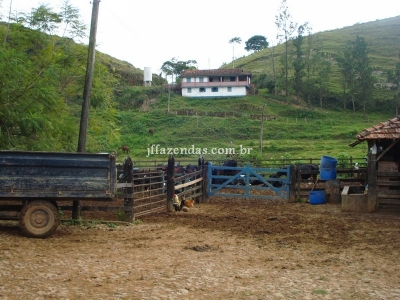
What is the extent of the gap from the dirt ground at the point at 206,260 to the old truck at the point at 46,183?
0.40 metres

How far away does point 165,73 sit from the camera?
98.6m

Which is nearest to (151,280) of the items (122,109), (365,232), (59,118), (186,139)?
(365,232)

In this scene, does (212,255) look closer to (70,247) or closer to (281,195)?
(70,247)

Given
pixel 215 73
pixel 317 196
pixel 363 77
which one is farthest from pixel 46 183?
pixel 215 73

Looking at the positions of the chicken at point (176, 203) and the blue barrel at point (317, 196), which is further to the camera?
the blue barrel at point (317, 196)

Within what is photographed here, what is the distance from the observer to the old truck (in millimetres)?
8742

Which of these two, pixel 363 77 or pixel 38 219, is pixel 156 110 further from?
pixel 38 219

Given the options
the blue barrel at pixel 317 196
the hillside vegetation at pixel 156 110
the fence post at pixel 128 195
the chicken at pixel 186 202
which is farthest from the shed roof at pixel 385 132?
the hillside vegetation at pixel 156 110

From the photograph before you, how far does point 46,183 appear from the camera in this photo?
8.93m

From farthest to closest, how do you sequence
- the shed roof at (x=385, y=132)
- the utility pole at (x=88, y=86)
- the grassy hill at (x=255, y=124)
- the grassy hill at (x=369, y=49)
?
the grassy hill at (x=369, y=49), the grassy hill at (x=255, y=124), the shed roof at (x=385, y=132), the utility pole at (x=88, y=86)

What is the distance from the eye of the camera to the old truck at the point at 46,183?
8.74 metres

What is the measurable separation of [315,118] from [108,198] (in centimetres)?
5822

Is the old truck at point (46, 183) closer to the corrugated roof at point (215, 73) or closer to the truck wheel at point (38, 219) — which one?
the truck wheel at point (38, 219)

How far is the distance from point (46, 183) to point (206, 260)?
138 inches
